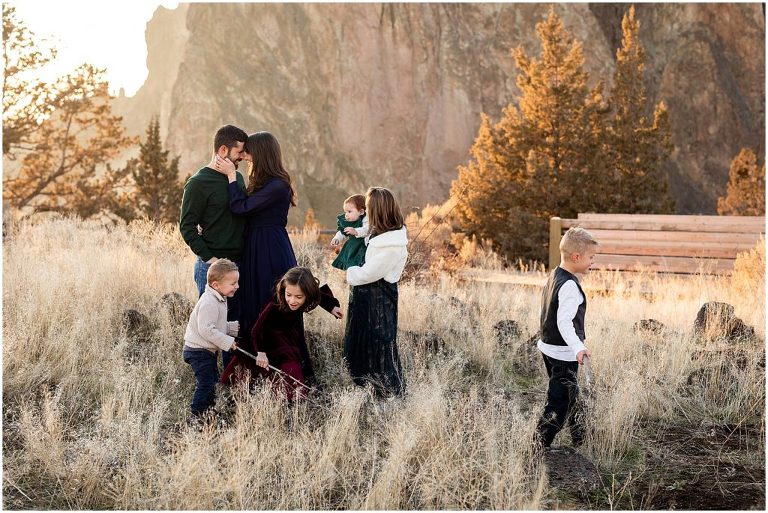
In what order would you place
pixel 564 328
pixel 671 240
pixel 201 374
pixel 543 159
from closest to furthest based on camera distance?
1. pixel 564 328
2. pixel 201 374
3. pixel 671 240
4. pixel 543 159

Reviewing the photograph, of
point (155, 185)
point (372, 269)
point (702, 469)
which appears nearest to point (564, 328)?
point (702, 469)

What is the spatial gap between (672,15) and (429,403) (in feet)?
106

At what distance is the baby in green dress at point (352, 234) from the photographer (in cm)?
540

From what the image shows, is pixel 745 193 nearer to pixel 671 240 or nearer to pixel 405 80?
pixel 671 240

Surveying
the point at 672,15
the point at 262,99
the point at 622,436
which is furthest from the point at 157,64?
the point at 622,436

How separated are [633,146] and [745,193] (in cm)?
497

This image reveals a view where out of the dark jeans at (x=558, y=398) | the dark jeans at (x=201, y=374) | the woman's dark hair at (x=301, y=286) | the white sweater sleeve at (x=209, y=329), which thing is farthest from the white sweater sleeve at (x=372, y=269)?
the dark jeans at (x=558, y=398)

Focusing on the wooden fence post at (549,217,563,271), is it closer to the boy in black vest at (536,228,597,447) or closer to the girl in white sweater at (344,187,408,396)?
the girl in white sweater at (344,187,408,396)

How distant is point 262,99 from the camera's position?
34844 millimetres

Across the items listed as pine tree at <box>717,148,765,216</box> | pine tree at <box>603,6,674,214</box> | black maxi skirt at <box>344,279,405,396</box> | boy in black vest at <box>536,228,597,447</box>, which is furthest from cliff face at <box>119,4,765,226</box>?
boy in black vest at <box>536,228,597,447</box>

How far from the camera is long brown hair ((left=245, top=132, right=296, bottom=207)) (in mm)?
5121

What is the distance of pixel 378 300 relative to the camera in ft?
17.3

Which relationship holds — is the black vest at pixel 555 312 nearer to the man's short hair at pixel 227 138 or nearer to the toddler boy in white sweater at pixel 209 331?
the toddler boy in white sweater at pixel 209 331

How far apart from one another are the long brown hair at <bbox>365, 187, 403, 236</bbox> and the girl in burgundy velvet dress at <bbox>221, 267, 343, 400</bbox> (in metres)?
0.51
